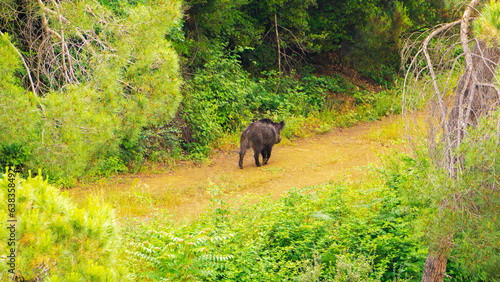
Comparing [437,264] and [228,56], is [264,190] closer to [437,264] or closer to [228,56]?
[437,264]

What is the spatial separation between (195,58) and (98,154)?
25.8 ft

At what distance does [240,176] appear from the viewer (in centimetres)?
1028

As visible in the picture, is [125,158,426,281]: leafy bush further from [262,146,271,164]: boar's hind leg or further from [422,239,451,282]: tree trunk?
[262,146,271,164]: boar's hind leg

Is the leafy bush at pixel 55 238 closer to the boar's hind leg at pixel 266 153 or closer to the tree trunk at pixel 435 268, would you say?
the tree trunk at pixel 435 268

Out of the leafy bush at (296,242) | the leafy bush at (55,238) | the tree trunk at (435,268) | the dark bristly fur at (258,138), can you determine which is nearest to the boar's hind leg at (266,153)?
the dark bristly fur at (258,138)

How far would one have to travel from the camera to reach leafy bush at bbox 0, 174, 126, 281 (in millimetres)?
2240

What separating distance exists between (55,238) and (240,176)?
8.02 m

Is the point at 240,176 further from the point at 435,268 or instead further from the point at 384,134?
the point at 435,268

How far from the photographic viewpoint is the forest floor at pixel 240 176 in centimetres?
804

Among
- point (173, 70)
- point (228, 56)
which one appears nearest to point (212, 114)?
point (228, 56)

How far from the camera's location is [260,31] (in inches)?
635

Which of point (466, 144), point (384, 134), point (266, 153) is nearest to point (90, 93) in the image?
point (466, 144)

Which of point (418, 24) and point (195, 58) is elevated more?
point (418, 24)

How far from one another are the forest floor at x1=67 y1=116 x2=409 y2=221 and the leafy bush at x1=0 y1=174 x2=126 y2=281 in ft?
13.8
